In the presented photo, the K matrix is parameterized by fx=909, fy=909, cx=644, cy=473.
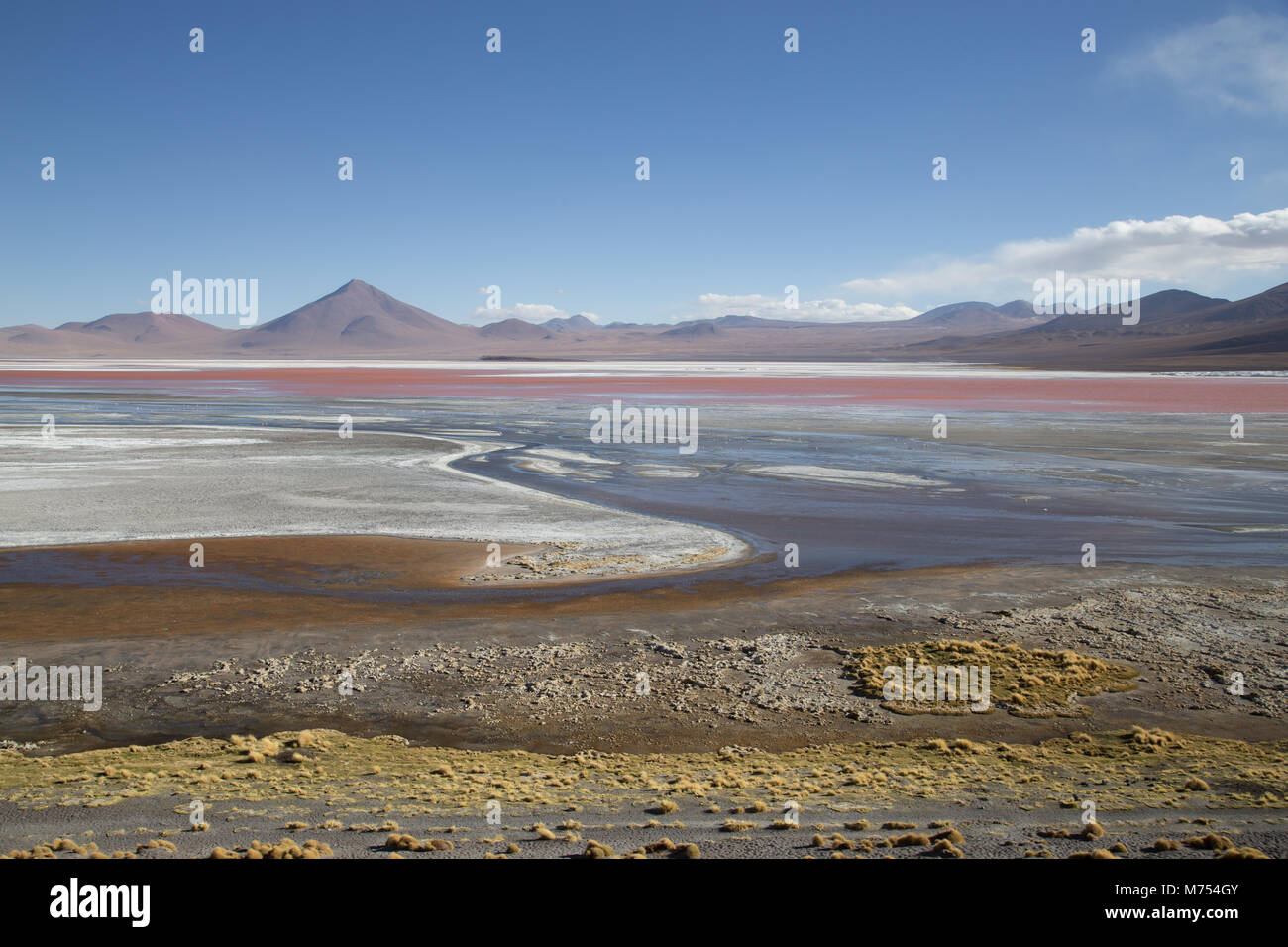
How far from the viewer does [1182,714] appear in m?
6.94

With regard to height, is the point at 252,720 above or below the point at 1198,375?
below

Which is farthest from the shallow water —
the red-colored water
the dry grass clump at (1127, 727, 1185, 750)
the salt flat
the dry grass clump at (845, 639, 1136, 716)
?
the red-colored water

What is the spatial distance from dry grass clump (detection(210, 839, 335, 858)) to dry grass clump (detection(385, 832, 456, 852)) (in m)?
0.29

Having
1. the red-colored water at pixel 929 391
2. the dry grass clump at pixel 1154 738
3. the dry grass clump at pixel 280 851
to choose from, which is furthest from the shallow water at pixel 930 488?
the red-colored water at pixel 929 391

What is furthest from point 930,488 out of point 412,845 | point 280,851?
point 280,851

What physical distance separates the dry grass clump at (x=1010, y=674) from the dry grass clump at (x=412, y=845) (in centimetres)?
393

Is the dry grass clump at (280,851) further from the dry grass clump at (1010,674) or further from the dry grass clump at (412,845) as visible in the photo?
the dry grass clump at (1010,674)

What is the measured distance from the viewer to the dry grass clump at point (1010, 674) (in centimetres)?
714

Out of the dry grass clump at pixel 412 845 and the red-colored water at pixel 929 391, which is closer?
the dry grass clump at pixel 412 845

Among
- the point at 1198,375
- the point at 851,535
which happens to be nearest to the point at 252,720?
the point at 851,535

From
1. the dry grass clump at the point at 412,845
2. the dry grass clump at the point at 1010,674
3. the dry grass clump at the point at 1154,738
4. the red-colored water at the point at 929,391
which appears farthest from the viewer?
the red-colored water at the point at 929,391

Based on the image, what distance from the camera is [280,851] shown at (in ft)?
13.9

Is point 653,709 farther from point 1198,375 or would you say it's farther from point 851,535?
point 1198,375
